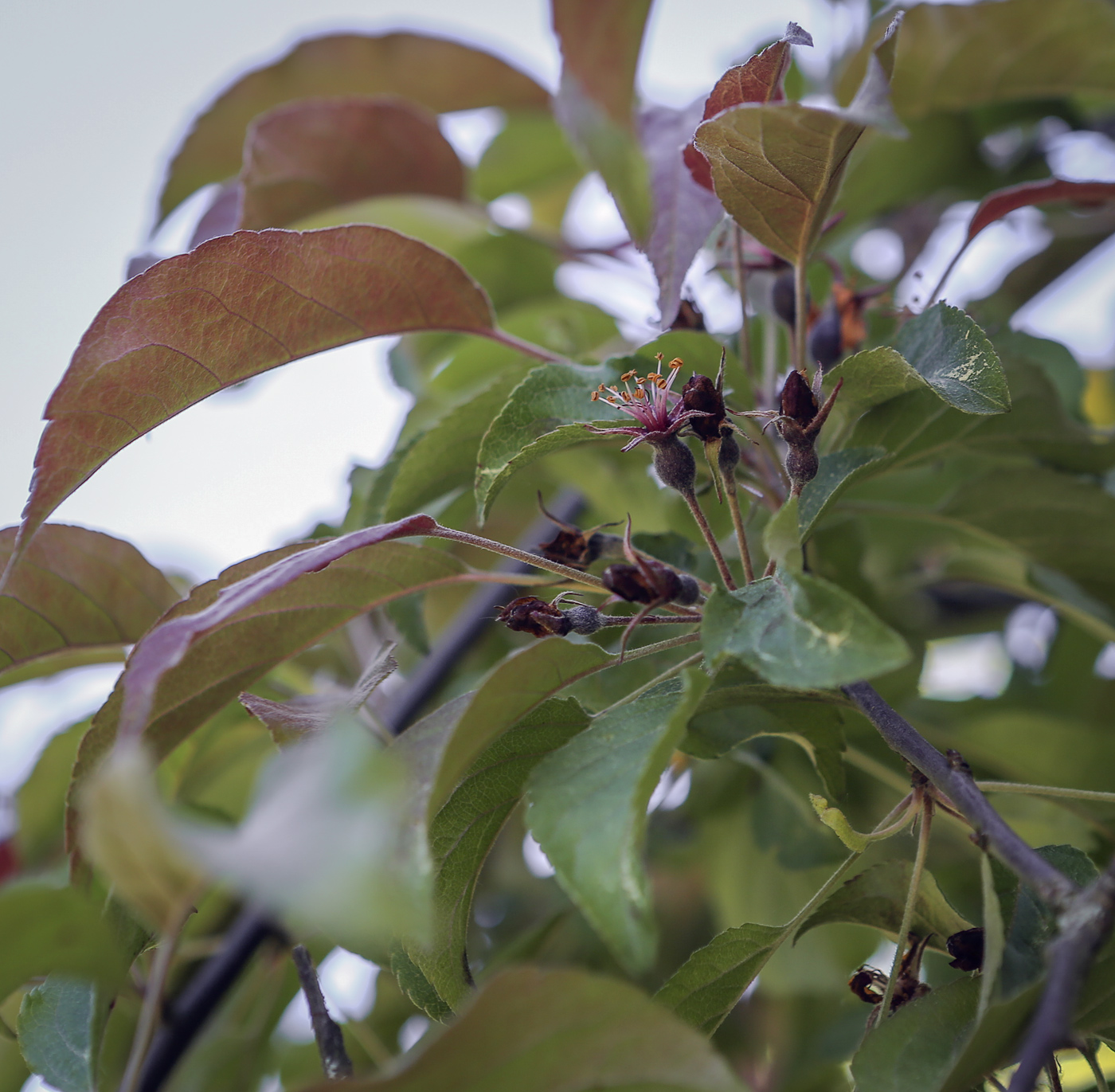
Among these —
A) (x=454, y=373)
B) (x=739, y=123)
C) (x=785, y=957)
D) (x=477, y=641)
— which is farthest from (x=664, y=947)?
(x=739, y=123)

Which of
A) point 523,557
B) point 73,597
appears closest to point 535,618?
point 523,557

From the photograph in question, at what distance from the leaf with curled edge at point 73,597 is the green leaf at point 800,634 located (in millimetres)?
603

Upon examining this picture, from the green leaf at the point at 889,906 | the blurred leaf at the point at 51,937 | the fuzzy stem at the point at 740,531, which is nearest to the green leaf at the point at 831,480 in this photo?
the fuzzy stem at the point at 740,531

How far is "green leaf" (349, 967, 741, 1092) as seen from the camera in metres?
0.50

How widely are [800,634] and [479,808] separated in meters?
0.28

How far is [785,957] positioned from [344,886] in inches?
42.6

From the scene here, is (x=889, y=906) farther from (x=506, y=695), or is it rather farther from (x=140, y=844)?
(x=140, y=844)

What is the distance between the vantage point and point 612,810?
0.53m

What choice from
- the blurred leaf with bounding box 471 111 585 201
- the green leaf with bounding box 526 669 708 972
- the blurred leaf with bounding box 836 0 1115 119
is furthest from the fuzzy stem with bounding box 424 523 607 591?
the blurred leaf with bounding box 471 111 585 201

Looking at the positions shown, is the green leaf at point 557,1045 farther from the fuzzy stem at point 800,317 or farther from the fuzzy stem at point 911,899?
the fuzzy stem at point 800,317

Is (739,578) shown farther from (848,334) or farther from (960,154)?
(960,154)

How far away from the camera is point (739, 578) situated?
39.7 inches

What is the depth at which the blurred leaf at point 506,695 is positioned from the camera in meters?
0.59

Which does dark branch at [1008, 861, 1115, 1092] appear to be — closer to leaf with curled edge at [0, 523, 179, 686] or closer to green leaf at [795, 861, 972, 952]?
green leaf at [795, 861, 972, 952]
